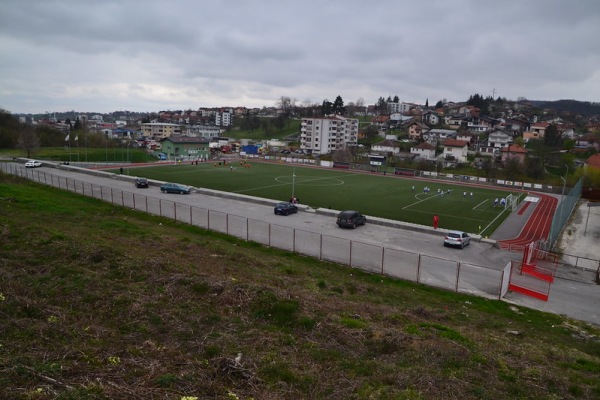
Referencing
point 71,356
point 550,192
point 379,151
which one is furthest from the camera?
point 379,151

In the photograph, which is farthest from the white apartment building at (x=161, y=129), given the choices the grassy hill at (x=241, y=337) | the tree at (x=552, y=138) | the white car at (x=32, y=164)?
the grassy hill at (x=241, y=337)

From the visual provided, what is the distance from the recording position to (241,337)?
973 cm

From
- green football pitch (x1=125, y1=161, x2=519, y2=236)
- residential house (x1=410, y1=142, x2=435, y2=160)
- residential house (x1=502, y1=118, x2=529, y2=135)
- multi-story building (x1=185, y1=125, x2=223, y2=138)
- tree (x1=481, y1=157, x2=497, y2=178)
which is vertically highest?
residential house (x1=502, y1=118, x2=529, y2=135)

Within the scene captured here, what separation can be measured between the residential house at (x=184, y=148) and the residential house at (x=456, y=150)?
192ft

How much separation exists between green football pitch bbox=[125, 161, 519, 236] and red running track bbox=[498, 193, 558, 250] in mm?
2422

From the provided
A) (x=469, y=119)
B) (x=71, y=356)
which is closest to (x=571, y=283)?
(x=71, y=356)

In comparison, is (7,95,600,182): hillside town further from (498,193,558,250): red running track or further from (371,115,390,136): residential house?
(498,193,558,250): red running track

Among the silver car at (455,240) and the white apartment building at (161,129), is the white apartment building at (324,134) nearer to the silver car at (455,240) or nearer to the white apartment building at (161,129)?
the white apartment building at (161,129)

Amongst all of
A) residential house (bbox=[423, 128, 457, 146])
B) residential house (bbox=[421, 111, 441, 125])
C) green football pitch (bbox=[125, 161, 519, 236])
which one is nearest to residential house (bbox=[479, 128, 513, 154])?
residential house (bbox=[423, 128, 457, 146])

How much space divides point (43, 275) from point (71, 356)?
6.17 meters

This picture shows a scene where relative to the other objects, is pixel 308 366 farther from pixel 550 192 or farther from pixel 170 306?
pixel 550 192

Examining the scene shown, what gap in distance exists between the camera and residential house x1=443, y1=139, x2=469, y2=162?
10000 cm

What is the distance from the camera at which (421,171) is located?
77.5 metres

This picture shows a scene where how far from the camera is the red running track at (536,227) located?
31.1m
